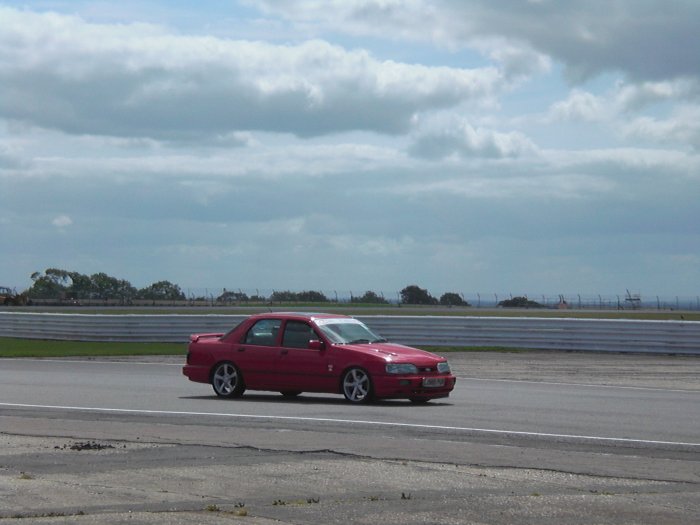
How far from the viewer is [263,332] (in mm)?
17703

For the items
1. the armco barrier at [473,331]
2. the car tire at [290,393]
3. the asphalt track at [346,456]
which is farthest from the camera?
the armco barrier at [473,331]

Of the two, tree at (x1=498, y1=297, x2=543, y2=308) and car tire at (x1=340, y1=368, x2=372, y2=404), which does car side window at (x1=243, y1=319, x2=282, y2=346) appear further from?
tree at (x1=498, y1=297, x2=543, y2=308)

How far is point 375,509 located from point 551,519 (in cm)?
126

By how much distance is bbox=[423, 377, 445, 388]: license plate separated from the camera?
1644 cm

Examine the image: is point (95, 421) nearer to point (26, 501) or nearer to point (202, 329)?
point (26, 501)

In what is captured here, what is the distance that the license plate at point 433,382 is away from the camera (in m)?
16.4

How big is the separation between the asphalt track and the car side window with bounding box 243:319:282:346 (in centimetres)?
89

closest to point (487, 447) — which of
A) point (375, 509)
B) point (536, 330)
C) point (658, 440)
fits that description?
point (658, 440)

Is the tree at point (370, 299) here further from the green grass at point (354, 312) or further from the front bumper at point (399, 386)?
the front bumper at point (399, 386)

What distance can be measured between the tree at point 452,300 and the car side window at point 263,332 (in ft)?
252

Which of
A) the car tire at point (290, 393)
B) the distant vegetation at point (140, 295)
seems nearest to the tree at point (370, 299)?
the distant vegetation at point (140, 295)

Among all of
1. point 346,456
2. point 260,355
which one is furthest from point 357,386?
point 346,456

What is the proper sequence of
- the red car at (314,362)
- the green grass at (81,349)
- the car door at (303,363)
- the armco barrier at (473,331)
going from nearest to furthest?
the red car at (314,362), the car door at (303,363), the armco barrier at (473,331), the green grass at (81,349)

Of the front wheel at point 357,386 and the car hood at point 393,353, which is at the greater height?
the car hood at point 393,353
